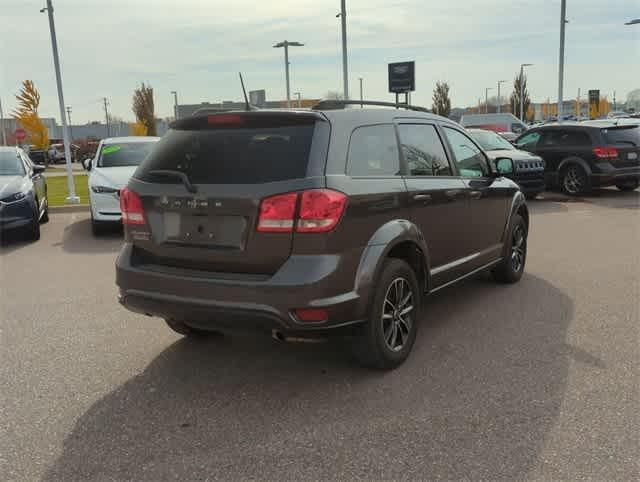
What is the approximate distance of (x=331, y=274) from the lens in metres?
3.52

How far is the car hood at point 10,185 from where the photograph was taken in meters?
9.47

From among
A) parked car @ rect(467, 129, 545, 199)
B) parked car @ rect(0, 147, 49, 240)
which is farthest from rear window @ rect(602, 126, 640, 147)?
parked car @ rect(0, 147, 49, 240)

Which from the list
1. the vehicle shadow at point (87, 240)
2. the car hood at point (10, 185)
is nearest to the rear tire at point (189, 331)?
the vehicle shadow at point (87, 240)

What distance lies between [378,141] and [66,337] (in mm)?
2917

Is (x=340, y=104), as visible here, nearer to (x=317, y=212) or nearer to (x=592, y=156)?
(x=317, y=212)

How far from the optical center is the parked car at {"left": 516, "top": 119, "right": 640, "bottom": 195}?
534 inches

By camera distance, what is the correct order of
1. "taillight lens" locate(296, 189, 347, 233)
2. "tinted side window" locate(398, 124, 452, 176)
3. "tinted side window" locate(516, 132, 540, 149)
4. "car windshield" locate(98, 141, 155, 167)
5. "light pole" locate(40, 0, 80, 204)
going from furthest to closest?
"tinted side window" locate(516, 132, 540, 149)
"light pole" locate(40, 0, 80, 204)
"car windshield" locate(98, 141, 155, 167)
"tinted side window" locate(398, 124, 452, 176)
"taillight lens" locate(296, 189, 347, 233)

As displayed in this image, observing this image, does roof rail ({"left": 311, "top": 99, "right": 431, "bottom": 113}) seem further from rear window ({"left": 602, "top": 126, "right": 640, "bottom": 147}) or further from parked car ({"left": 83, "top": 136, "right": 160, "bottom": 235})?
rear window ({"left": 602, "top": 126, "right": 640, "bottom": 147})

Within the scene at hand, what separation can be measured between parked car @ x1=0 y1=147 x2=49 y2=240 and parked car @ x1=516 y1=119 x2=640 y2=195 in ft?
36.4

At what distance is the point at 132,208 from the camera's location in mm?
4059

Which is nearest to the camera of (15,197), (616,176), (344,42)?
(15,197)

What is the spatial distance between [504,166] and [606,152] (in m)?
9.08

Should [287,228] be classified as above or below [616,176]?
above

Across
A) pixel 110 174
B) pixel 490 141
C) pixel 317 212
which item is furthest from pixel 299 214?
pixel 490 141
